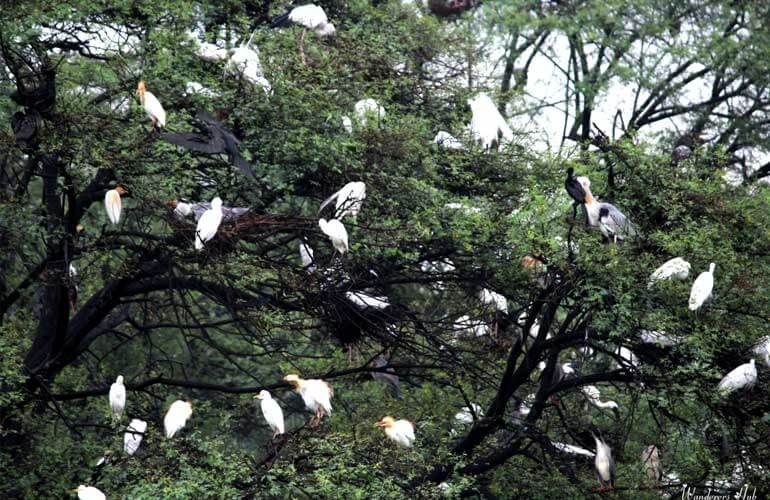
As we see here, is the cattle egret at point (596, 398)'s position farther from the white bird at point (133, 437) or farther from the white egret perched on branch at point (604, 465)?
the white bird at point (133, 437)

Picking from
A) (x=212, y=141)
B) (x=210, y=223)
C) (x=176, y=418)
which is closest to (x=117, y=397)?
(x=176, y=418)

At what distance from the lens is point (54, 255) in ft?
25.9

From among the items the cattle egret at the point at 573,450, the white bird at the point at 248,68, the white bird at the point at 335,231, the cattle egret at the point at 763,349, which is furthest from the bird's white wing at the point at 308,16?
the cattle egret at the point at 763,349

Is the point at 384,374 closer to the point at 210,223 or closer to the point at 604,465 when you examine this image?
the point at 604,465

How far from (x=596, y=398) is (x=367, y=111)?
268cm

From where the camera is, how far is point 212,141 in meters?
7.13

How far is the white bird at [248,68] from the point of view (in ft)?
25.5

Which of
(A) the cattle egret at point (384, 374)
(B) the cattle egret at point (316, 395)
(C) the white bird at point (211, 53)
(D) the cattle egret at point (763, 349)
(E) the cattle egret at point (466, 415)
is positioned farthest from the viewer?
(E) the cattle egret at point (466, 415)

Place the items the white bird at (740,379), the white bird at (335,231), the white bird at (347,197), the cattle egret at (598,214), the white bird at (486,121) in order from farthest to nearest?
the white bird at (486,121)
the white bird at (347,197)
the cattle egret at (598,214)
the white bird at (335,231)
the white bird at (740,379)

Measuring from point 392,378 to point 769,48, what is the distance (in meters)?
6.71

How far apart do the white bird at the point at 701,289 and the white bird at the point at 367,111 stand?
2.64 meters

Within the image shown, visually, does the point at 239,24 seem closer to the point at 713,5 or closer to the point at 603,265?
the point at 603,265

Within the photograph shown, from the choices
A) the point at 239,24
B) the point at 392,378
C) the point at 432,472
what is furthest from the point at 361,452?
the point at 239,24

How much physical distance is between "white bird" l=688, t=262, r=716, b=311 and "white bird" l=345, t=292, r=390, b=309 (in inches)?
77.0
